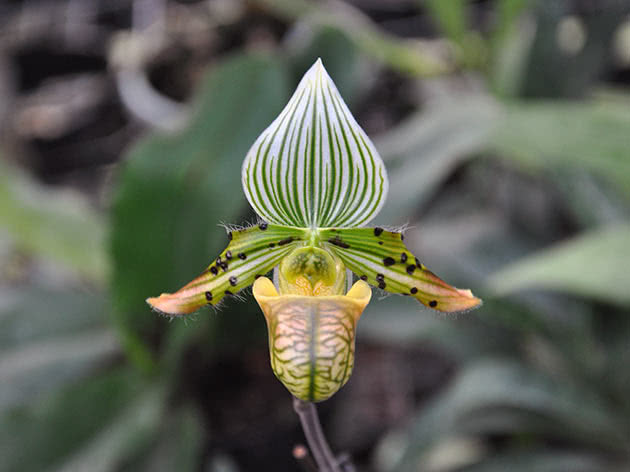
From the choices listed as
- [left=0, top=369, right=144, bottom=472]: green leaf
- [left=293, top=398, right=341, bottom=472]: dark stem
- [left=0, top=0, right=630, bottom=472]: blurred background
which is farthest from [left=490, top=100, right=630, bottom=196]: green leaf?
[left=0, top=369, right=144, bottom=472]: green leaf

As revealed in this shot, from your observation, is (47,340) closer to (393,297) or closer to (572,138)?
(393,297)

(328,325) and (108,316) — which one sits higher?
(108,316)

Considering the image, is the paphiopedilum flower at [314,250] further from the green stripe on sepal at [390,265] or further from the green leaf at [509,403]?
the green leaf at [509,403]

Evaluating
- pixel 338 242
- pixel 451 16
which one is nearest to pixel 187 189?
pixel 338 242

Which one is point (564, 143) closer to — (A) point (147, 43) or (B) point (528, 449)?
(B) point (528, 449)

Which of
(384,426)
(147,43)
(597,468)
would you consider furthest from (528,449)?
(147,43)

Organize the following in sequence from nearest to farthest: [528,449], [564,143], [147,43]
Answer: [564,143] < [528,449] < [147,43]
